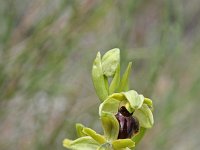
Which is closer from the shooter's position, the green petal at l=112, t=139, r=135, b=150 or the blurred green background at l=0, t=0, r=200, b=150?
the green petal at l=112, t=139, r=135, b=150

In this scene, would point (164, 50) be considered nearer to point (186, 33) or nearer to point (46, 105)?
point (46, 105)

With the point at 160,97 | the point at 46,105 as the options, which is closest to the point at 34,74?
the point at 46,105

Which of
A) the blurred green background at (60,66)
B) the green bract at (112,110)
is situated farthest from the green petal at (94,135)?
the blurred green background at (60,66)

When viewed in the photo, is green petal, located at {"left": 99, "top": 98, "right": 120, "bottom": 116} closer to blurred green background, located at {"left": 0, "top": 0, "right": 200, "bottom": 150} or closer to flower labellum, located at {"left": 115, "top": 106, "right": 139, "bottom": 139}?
flower labellum, located at {"left": 115, "top": 106, "right": 139, "bottom": 139}

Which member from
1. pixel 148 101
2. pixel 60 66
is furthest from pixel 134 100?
pixel 60 66

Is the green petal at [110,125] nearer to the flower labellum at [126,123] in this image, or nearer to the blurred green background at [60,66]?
the flower labellum at [126,123]

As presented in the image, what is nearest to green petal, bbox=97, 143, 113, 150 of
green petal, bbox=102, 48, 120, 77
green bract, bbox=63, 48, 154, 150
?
green bract, bbox=63, 48, 154, 150
